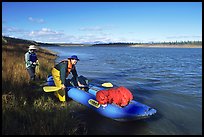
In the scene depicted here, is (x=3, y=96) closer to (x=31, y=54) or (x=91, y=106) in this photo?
(x=91, y=106)

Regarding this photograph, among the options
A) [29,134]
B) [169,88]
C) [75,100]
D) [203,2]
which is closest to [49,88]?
[75,100]

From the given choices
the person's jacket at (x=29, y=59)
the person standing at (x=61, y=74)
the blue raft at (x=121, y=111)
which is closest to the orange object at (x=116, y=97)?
the blue raft at (x=121, y=111)

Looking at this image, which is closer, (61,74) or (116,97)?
(116,97)

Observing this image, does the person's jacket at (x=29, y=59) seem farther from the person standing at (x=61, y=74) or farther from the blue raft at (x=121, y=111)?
the blue raft at (x=121, y=111)

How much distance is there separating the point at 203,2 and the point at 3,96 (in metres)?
Answer: 5.95

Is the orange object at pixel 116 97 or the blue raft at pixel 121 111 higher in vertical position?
the orange object at pixel 116 97

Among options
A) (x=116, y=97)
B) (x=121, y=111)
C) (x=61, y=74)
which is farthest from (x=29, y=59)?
(x=121, y=111)

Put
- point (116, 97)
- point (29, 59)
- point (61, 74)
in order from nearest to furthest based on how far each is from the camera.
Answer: point (116, 97) → point (61, 74) → point (29, 59)

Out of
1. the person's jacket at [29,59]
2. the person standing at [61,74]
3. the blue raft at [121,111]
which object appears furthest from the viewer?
the person's jacket at [29,59]

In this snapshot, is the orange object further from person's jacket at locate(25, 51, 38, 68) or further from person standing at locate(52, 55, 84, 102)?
person's jacket at locate(25, 51, 38, 68)

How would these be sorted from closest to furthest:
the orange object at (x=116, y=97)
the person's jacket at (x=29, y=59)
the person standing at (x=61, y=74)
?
the orange object at (x=116, y=97)
the person standing at (x=61, y=74)
the person's jacket at (x=29, y=59)

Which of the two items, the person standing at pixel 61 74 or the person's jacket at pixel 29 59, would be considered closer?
the person standing at pixel 61 74

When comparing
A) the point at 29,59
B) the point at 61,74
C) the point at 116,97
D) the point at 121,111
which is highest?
the point at 29,59

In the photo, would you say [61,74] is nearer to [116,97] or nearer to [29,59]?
[116,97]
